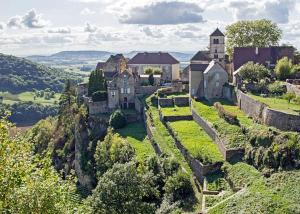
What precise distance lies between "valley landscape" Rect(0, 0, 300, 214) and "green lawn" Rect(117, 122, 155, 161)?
131 mm

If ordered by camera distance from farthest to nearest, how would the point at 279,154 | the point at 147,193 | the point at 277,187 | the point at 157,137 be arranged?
the point at 157,137 < the point at 147,193 < the point at 279,154 < the point at 277,187

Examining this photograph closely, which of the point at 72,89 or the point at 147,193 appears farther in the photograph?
the point at 72,89

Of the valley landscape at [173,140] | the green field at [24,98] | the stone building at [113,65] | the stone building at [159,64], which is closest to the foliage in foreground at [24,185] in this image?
the valley landscape at [173,140]

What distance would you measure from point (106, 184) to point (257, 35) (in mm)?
50465

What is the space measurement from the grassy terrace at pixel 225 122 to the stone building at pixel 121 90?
12.9 meters

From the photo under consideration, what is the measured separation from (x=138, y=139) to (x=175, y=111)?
20.6 feet

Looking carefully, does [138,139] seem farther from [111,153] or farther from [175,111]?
[111,153]

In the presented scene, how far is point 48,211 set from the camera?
80.1 feet

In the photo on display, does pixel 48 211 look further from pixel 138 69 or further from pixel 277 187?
pixel 138 69

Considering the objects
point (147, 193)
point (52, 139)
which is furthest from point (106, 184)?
point (52, 139)

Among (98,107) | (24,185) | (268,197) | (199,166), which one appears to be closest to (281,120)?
(199,166)

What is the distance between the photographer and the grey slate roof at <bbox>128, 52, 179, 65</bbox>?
8750 centimetres

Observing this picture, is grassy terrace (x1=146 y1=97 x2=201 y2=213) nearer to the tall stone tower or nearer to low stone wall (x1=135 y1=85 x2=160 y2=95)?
low stone wall (x1=135 y1=85 x2=160 y2=95)

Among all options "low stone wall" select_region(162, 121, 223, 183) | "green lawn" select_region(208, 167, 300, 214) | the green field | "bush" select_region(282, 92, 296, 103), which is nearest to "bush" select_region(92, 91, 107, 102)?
"low stone wall" select_region(162, 121, 223, 183)
